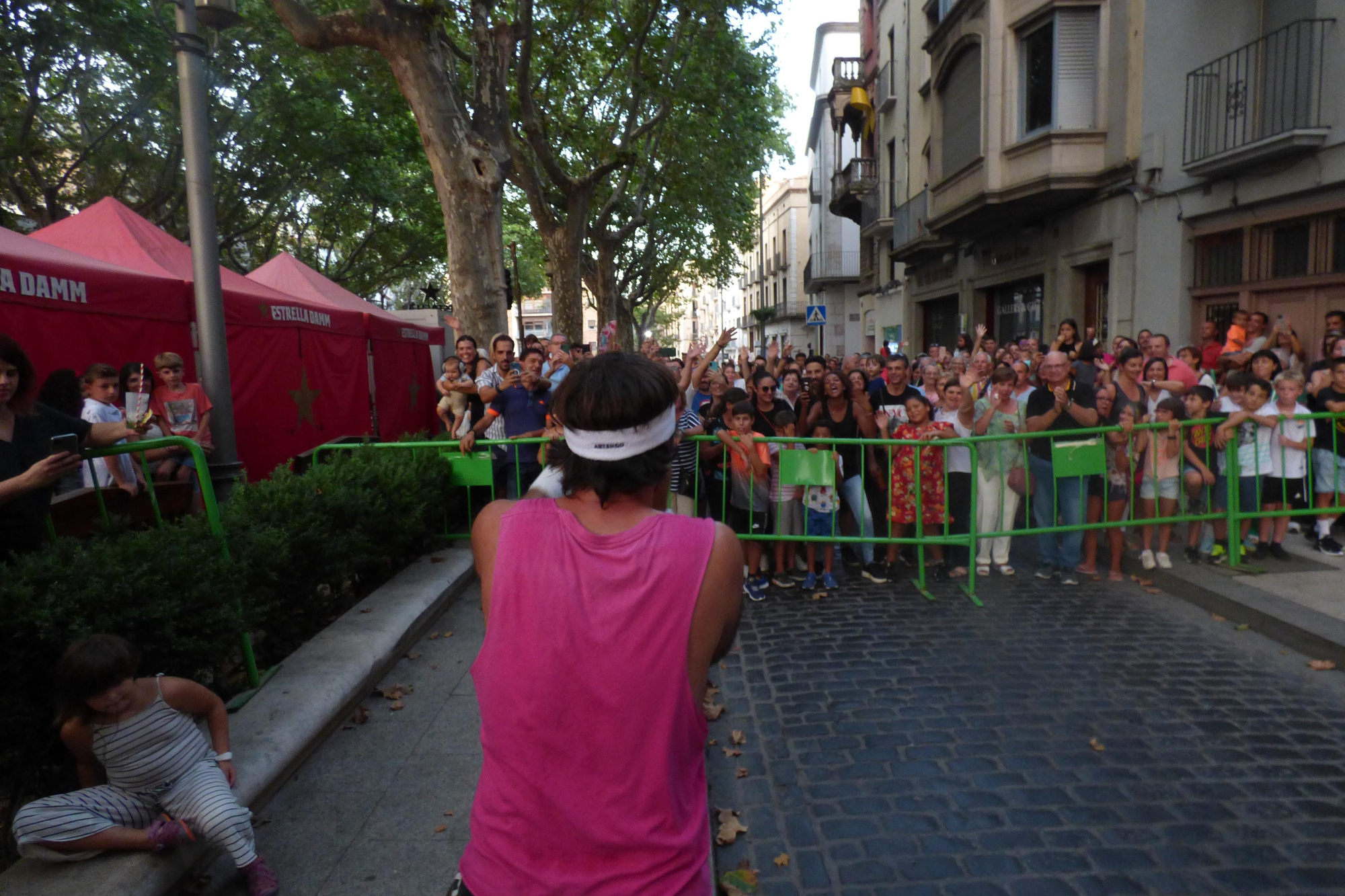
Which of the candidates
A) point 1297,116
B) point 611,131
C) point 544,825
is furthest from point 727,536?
point 611,131

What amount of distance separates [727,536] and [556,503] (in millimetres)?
314

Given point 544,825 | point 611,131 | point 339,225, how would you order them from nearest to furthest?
point 544,825
point 611,131
point 339,225

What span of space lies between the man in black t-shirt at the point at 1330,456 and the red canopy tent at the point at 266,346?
9.28 meters

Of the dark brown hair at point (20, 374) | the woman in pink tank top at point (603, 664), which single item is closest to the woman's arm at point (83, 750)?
the dark brown hair at point (20, 374)

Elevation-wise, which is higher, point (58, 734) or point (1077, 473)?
point (1077, 473)

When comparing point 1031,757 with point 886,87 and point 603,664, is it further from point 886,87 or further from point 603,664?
point 886,87

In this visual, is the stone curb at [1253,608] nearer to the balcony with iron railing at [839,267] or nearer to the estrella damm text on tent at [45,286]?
the estrella damm text on tent at [45,286]

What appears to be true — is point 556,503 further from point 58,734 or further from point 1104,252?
point 1104,252

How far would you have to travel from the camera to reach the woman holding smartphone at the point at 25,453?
129 inches

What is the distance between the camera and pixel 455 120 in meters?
10.6

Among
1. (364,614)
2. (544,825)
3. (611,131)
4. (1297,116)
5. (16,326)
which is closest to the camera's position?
(544,825)

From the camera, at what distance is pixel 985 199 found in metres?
16.2

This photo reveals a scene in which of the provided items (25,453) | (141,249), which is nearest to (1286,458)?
(25,453)

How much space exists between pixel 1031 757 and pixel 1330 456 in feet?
16.8
